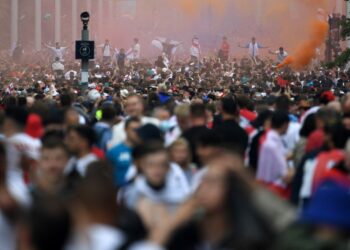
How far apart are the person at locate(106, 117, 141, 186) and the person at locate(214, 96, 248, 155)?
2.63 ft

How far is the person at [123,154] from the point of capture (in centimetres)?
838

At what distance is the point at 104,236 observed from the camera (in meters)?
4.43

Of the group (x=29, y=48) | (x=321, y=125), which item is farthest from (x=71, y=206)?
(x=29, y=48)

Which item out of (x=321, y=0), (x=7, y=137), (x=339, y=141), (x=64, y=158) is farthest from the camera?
(x=321, y=0)

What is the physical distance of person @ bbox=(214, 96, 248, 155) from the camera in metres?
9.22

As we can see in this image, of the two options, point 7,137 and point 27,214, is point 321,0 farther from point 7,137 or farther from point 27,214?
point 27,214

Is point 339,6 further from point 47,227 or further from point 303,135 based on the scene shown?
point 47,227

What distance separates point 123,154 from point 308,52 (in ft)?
91.2

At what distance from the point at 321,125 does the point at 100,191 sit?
463 centimetres

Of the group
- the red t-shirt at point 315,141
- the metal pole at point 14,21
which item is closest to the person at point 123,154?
the red t-shirt at point 315,141

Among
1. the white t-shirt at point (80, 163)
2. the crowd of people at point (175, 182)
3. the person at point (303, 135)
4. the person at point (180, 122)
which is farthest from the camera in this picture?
the person at point (180, 122)

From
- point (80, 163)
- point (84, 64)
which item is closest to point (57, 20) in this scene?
point (84, 64)

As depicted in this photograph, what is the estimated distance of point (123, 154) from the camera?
8461 mm

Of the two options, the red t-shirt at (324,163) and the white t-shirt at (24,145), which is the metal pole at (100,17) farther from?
the red t-shirt at (324,163)
